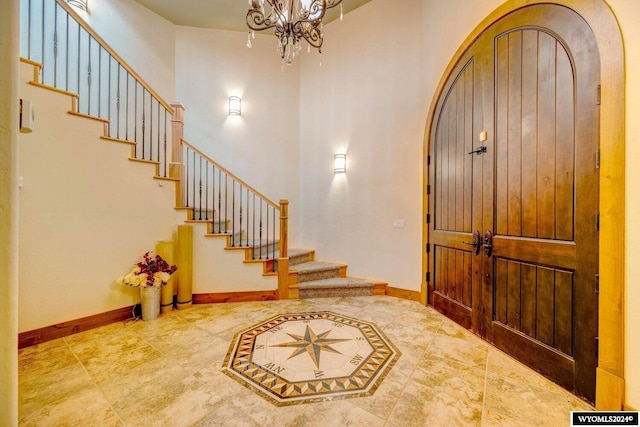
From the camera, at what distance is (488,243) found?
2.41m

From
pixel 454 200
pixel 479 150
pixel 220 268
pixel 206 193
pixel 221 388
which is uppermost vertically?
pixel 479 150

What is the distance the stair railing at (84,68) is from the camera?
302cm

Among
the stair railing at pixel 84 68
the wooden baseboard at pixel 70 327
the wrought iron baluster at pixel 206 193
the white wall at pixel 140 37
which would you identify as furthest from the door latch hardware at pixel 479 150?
the white wall at pixel 140 37

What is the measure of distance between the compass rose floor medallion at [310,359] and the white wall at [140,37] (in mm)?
4135

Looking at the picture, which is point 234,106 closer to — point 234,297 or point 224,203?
point 224,203

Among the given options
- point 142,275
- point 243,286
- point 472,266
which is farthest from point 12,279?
point 472,266

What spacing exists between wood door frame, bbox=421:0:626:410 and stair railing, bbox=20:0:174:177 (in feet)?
13.2

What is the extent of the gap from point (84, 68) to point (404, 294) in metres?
5.32

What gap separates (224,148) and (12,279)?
4.08 metres

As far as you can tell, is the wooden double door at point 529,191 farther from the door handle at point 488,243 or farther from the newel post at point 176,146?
the newel post at point 176,146

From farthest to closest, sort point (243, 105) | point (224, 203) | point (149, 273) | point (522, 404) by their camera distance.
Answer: point (243, 105), point (224, 203), point (149, 273), point (522, 404)

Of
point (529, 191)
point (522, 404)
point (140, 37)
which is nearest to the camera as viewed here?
point (522, 404)

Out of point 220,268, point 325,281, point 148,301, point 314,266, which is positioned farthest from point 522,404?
point 148,301

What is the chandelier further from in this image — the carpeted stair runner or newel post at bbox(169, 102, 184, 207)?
the carpeted stair runner
